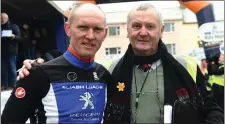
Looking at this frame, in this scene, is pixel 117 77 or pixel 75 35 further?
pixel 117 77

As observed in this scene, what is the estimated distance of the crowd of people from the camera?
146cm

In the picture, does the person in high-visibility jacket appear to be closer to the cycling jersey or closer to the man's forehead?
the man's forehead

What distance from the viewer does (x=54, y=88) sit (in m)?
1.47

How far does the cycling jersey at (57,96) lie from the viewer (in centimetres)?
144

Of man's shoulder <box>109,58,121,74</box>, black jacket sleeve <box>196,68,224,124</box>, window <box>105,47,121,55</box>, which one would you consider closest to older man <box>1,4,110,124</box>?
man's shoulder <box>109,58,121,74</box>

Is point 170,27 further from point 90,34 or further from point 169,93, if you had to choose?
point 90,34

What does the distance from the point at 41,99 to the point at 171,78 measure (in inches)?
26.9

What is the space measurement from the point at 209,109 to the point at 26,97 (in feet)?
3.04

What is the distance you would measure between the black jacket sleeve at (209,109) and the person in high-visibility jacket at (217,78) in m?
2.49

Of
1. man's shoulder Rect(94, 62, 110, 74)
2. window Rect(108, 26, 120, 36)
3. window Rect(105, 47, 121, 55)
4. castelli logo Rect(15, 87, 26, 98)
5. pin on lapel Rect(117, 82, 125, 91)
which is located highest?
window Rect(108, 26, 120, 36)

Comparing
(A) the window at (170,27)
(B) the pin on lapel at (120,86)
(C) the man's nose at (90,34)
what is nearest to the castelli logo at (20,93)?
(C) the man's nose at (90,34)

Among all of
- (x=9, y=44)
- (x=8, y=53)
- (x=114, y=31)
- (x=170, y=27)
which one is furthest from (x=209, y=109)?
(x=170, y=27)

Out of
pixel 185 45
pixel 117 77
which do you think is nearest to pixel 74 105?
pixel 117 77

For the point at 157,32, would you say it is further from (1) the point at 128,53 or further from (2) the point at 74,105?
(2) the point at 74,105
